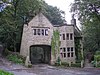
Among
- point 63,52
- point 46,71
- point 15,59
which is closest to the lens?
point 46,71

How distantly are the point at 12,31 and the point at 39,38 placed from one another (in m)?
5.38

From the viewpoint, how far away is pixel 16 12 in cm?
3906

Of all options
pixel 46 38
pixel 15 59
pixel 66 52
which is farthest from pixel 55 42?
pixel 15 59

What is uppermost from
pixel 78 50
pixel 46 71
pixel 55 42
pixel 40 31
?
pixel 40 31

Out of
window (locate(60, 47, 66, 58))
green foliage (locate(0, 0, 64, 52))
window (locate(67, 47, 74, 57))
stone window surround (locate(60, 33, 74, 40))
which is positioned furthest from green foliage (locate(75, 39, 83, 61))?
green foliage (locate(0, 0, 64, 52))

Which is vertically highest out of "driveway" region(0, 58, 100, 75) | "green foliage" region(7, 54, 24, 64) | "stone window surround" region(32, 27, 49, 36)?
"stone window surround" region(32, 27, 49, 36)

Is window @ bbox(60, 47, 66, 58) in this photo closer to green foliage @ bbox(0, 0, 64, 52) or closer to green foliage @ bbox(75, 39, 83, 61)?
green foliage @ bbox(75, 39, 83, 61)

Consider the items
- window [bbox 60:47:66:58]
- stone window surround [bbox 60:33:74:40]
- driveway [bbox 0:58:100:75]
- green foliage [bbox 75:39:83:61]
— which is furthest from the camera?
green foliage [bbox 75:39:83:61]

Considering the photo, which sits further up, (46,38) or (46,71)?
(46,38)

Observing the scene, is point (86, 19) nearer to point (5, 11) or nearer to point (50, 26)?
point (50, 26)

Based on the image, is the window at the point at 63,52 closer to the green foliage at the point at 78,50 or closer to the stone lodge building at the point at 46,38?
the stone lodge building at the point at 46,38

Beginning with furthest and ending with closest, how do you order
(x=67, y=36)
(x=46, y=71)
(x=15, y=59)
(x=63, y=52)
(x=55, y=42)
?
(x=67, y=36)
(x=55, y=42)
(x=63, y=52)
(x=15, y=59)
(x=46, y=71)

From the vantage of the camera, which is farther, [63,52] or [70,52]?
[70,52]

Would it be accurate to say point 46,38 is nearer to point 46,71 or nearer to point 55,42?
point 55,42
